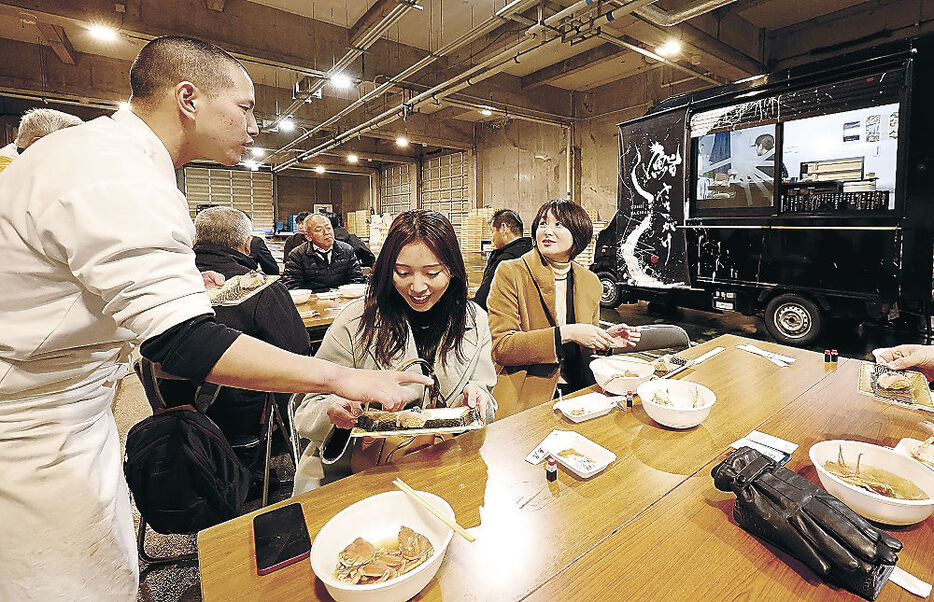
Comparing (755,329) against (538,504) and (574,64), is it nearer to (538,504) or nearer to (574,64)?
(574,64)

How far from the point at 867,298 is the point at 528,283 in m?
4.43

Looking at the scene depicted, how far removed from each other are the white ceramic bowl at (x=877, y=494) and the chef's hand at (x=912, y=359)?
0.80m

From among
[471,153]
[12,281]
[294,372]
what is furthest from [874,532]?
[471,153]

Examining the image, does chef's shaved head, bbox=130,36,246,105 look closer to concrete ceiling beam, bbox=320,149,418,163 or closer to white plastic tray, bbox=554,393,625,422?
white plastic tray, bbox=554,393,625,422

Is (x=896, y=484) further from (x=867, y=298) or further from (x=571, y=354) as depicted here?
(x=867, y=298)

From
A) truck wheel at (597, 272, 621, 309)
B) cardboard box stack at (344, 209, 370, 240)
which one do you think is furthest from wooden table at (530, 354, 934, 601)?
cardboard box stack at (344, 209, 370, 240)

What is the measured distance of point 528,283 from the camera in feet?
8.51

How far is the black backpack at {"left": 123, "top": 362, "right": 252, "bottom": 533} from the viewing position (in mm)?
1561

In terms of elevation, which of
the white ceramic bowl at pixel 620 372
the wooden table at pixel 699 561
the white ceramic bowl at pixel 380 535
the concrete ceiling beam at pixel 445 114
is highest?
the concrete ceiling beam at pixel 445 114

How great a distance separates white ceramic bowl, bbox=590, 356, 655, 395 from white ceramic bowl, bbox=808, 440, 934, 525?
2.08 ft

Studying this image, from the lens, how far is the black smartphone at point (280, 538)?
36.5 inches

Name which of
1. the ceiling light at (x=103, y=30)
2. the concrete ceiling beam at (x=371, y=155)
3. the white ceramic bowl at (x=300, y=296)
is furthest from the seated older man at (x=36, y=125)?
the concrete ceiling beam at (x=371, y=155)

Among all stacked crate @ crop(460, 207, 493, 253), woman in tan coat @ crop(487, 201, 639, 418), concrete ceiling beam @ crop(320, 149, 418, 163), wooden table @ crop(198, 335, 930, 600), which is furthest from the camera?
concrete ceiling beam @ crop(320, 149, 418, 163)

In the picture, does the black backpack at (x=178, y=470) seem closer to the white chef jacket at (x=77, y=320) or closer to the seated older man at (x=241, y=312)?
the white chef jacket at (x=77, y=320)
